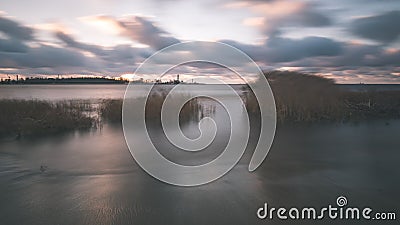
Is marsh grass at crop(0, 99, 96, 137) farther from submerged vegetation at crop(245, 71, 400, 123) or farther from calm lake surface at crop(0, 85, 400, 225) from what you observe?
submerged vegetation at crop(245, 71, 400, 123)

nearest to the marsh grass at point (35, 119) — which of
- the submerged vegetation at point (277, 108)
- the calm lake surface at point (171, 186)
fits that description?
the submerged vegetation at point (277, 108)

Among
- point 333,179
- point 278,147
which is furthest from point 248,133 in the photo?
point 333,179

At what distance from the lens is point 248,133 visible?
49.8 feet

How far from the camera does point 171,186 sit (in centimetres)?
777

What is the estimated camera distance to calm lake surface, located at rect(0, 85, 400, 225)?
6.15m

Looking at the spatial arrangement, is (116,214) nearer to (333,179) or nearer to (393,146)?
(333,179)

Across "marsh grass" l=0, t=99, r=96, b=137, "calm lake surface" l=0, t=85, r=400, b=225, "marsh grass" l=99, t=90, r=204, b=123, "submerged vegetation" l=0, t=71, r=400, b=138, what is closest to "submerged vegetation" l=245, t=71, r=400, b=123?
"submerged vegetation" l=0, t=71, r=400, b=138

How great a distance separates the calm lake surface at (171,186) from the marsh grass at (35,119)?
4.84ft

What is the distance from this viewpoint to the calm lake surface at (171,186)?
6.15 m

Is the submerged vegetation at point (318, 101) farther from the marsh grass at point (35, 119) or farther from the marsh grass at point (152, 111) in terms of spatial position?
the marsh grass at point (35, 119)

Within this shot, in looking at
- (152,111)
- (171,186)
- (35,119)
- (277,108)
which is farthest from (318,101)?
(35,119)

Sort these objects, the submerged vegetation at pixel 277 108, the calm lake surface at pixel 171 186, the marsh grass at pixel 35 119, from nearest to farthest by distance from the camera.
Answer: the calm lake surface at pixel 171 186, the marsh grass at pixel 35 119, the submerged vegetation at pixel 277 108

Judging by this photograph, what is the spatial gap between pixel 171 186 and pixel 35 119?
10.2 metres

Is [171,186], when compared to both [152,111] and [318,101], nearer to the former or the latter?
[152,111]
